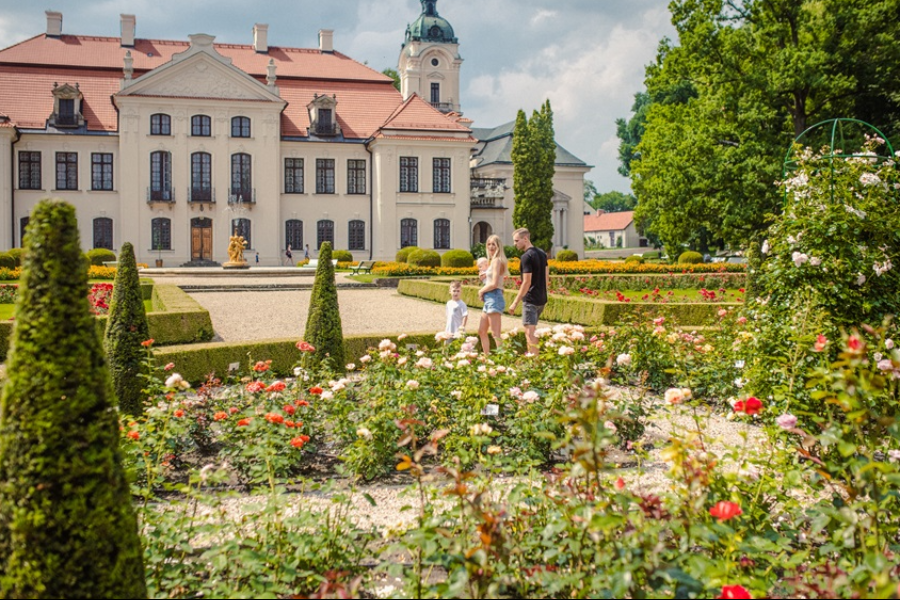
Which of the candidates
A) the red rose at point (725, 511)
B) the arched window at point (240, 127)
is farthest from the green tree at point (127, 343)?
the arched window at point (240, 127)

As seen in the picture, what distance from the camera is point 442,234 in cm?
3725

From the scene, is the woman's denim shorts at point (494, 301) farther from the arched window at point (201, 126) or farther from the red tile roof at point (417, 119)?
the arched window at point (201, 126)

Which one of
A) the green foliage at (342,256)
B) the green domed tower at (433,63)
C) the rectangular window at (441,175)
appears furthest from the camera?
the green domed tower at (433,63)

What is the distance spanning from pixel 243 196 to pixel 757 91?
22590 millimetres

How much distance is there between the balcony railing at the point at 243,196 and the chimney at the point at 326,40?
10520 millimetres

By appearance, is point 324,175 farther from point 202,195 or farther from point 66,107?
point 66,107

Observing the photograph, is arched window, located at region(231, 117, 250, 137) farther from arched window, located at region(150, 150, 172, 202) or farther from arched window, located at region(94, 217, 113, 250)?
arched window, located at region(94, 217, 113, 250)

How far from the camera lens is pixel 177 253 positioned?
34156 millimetres

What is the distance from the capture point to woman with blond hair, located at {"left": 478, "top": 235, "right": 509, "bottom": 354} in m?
8.38

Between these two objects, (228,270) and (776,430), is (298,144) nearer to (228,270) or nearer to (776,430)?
(228,270)

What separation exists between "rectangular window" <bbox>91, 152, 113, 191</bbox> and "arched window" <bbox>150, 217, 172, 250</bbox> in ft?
8.50

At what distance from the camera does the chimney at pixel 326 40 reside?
133ft

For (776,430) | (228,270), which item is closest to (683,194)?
(228,270)

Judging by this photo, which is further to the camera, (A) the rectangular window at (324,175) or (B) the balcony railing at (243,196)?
(A) the rectangular window at (324,175)
